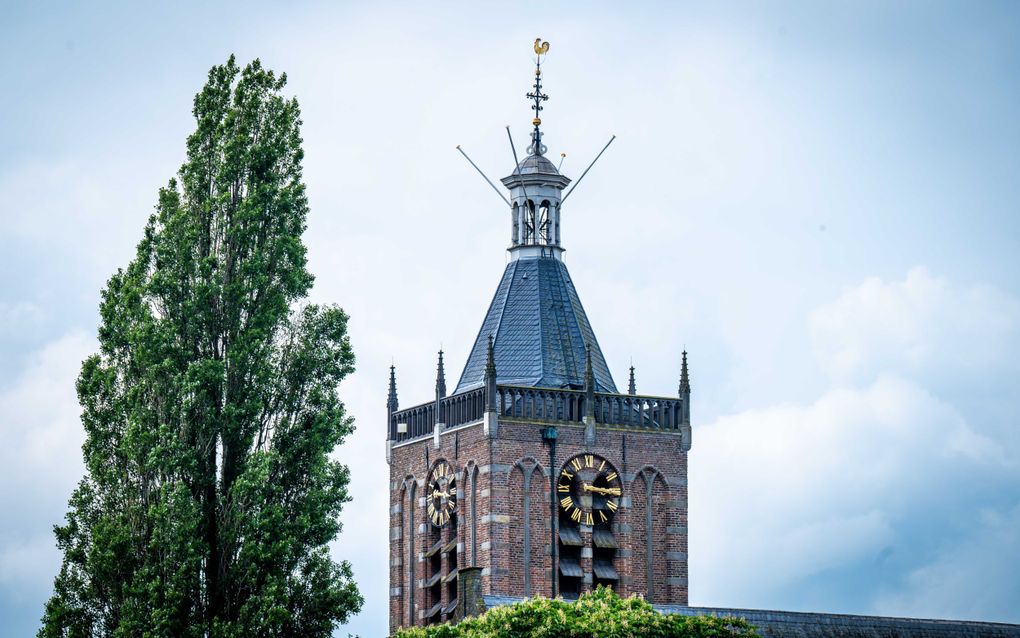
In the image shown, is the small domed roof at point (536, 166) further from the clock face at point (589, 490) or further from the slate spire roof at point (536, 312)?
the clock face at point (589, 490)

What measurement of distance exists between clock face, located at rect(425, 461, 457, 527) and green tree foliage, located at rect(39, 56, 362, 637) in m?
16.5

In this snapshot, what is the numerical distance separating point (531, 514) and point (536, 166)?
12746 millimetres

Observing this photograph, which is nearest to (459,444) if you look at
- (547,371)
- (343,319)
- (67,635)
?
(547,371)

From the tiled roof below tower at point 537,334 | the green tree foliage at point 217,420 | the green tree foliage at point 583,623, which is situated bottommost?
the green tree foliage at point 583,623

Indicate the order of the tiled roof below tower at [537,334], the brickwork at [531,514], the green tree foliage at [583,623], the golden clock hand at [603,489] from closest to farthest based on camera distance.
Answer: the green tree foliage at [583,623] < the brickwork at [531,514] < the golden clock hand at [603,489] < the tiled roof below tower at [537,334]

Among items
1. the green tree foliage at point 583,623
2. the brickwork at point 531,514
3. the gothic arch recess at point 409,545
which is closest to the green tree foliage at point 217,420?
the green tree foliage at point 583,623

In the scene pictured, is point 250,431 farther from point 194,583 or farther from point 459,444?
point 459,444

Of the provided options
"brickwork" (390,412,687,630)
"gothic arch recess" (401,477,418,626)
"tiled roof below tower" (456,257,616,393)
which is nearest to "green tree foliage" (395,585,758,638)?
"brickwork" (390,412,687,630)

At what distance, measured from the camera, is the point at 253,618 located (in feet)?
278

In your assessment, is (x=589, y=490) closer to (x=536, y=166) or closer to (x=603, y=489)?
(x=603, y=489)

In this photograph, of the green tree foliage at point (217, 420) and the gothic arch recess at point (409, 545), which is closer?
the green tree foliage at point (217, 420)

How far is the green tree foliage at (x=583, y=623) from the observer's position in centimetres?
8431

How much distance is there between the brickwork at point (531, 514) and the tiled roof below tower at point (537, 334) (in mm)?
2156

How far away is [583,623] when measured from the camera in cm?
8450
